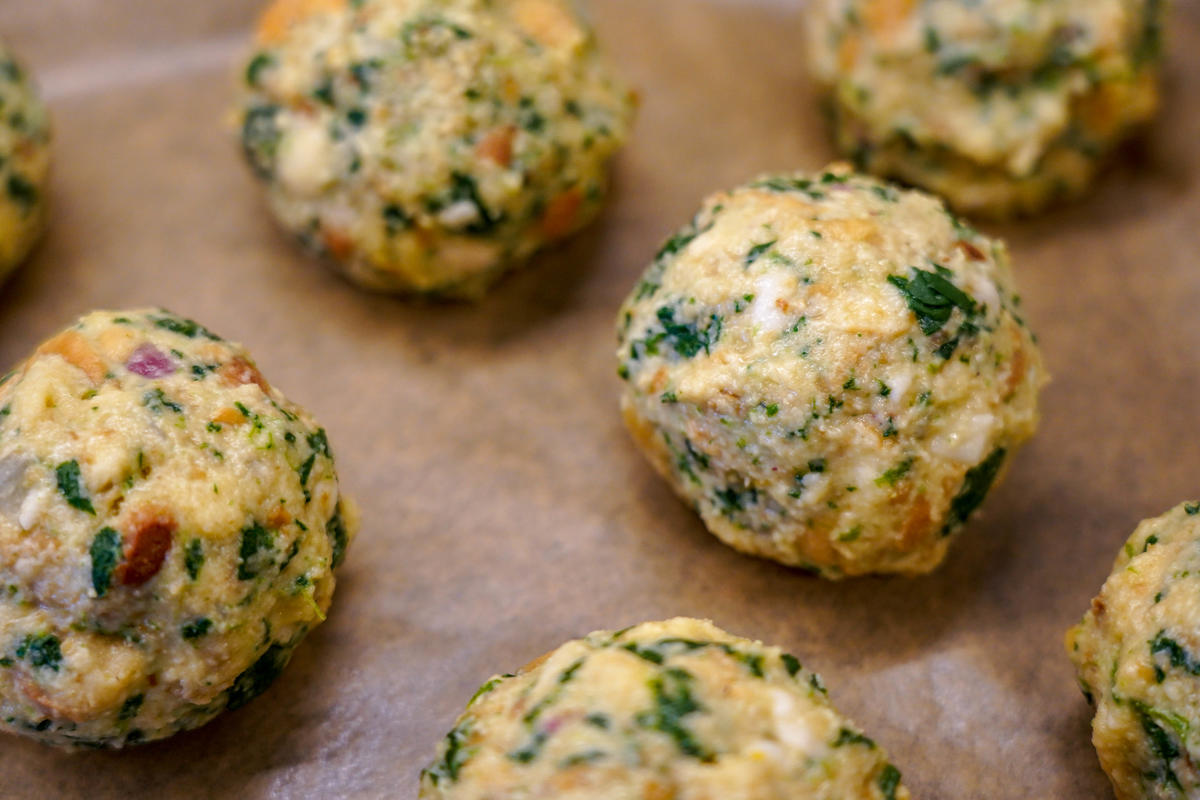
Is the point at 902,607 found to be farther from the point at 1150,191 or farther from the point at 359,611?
the point at 1150,191

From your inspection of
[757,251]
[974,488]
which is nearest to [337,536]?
[757,251]

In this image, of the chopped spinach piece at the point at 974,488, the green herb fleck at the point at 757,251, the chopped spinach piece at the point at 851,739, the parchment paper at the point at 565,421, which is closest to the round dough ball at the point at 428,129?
the parchment paper at the point at 565,421

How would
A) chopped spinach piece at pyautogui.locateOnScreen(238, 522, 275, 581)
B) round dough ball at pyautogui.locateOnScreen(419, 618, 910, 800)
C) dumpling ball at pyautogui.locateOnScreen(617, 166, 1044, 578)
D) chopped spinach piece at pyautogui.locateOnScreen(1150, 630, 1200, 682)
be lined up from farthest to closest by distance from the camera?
1. dumpling ball at pyautogui.locateOnScreen(617, 166, 1044, 578)
2. chopped spinach piece at pyautogui.locateOnScreen(238, 522, 275, 581)
3. chopped spinach piece at pyautogui.locateOnScreen(1150, 630, 1200, 682)
4. round dough ball at pyautogui.locateOnScreen(419, 618, 910, 800)

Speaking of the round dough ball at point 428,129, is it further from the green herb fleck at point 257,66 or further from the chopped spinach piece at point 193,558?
the chopped spinach piece at point 193,558

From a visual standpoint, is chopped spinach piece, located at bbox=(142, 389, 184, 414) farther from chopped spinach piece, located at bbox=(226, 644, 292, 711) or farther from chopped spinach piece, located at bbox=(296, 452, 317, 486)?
chopped spinach piece, located at bbox=(226, 644, 292, 711)

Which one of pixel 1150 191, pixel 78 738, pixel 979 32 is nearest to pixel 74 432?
pixel 78 738

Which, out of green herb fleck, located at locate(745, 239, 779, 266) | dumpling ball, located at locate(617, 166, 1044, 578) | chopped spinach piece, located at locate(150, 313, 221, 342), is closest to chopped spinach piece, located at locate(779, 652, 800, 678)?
dumpling ball, located at locate(617, 166, 1044, 578)

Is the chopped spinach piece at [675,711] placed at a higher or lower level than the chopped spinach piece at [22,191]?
higher

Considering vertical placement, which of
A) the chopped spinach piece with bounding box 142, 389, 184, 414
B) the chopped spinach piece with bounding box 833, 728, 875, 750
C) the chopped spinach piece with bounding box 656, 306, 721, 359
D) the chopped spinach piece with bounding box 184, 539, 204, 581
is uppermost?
the chopped spinach piece with bounding box 656, 306, 721, 359
